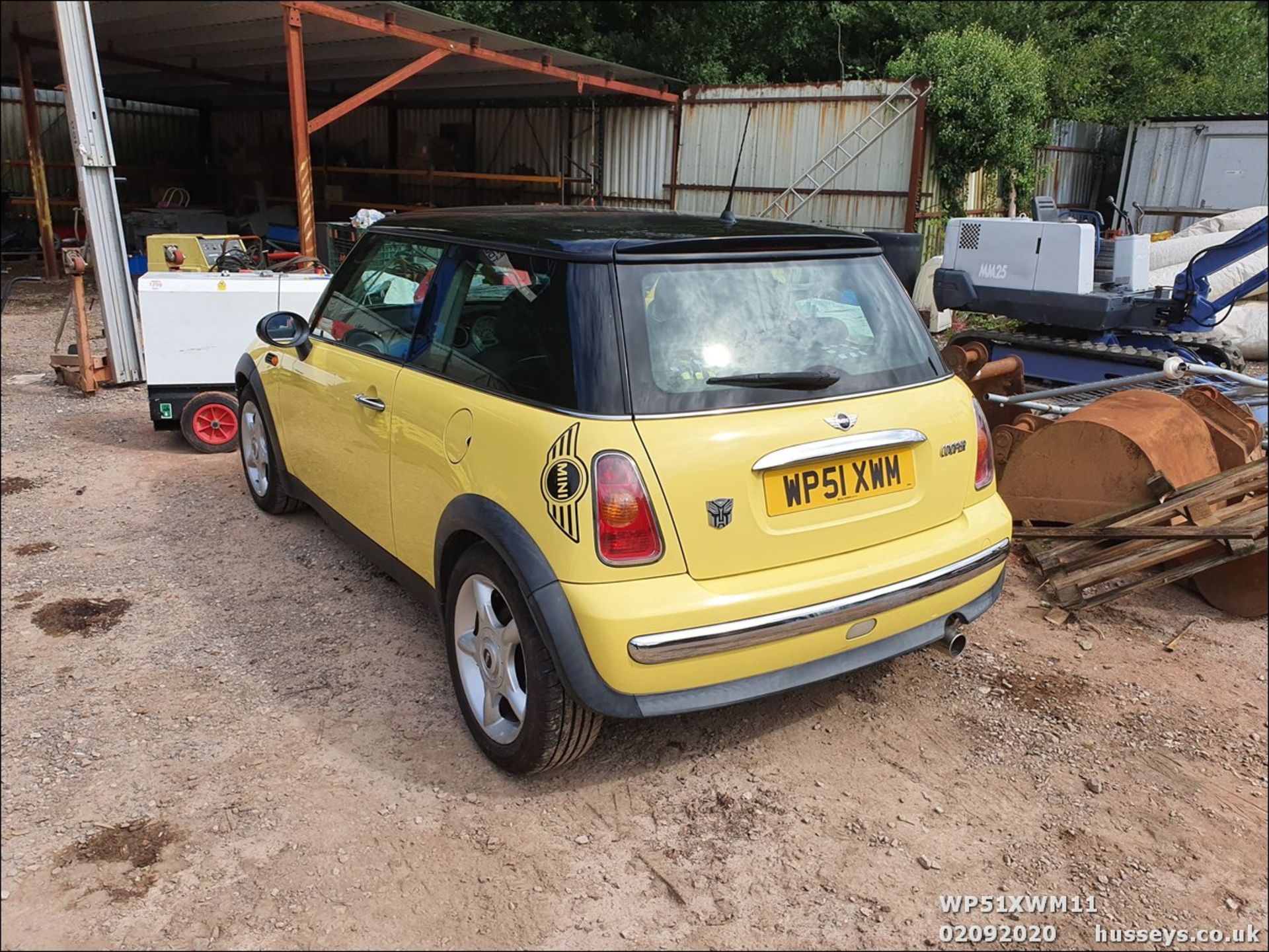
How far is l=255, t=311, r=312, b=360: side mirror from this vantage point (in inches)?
167

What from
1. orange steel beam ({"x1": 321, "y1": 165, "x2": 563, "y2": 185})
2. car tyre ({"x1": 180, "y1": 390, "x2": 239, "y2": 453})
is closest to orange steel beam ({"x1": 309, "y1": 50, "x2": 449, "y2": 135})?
orange steel beam ({"x1": 321, "y1": 165, "x2": 563, "y2": 185})

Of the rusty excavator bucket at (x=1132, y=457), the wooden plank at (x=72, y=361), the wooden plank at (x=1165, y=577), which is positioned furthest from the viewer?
the wooden plank at (x=72, y=361)

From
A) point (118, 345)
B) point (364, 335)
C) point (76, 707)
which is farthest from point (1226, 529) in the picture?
point (118, 345)

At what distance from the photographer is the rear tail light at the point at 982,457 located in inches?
129

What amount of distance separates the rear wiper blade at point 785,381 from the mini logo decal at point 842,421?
0.10 metres

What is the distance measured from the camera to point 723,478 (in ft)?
8.73

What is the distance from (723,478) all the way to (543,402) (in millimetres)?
561

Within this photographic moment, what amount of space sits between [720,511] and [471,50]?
11163 millimetres

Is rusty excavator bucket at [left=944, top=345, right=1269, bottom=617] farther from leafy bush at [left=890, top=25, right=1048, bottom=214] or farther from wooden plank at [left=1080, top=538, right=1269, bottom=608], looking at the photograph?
leafy bush at [left=890, top=25, right=1048, bottom=214]

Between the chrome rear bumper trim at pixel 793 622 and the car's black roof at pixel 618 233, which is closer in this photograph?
the chrome rear bumper trim at pixel 793 622

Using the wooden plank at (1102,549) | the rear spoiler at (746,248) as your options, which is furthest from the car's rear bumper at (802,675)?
the wooden plank at (1102,549)

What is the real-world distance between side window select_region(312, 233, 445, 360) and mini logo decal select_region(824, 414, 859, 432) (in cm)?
157

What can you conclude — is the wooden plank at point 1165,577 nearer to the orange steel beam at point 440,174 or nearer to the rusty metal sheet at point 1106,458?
the rusty metal sheet at point 1106,458

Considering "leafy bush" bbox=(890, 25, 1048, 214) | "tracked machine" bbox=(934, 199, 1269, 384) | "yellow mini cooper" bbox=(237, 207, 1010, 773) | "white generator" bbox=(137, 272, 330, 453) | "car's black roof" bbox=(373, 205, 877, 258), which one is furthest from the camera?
"leafy bush" bbox=(890, 25, 1048, 214)
